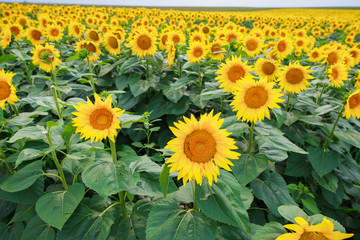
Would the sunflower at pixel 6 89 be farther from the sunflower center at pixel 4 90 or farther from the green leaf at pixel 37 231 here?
the green leaf at pixel 37 231

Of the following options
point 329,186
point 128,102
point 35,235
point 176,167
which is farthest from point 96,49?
point 329,186

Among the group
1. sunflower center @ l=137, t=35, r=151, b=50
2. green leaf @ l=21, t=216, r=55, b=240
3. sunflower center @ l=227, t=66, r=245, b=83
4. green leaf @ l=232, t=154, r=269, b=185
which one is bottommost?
green leaf @ l=21, t=216, r=55, b=240

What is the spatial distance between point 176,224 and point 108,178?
0.53m

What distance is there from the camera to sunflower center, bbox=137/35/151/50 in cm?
336

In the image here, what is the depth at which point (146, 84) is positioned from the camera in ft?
11.1

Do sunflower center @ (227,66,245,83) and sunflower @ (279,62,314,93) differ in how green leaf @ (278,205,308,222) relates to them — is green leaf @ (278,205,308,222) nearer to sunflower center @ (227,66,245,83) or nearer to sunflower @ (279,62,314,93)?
sunflower center @ (227,66,245,83)

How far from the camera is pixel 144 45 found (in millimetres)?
3359

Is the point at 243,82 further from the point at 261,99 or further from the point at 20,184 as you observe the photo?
the point at 20,184

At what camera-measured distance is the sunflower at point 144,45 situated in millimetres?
3367

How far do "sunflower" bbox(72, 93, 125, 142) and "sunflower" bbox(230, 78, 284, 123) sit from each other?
100 cm

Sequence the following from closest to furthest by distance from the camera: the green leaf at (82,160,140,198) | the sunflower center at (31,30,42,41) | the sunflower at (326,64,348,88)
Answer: the green leaf at (82,160,140,198) < the sunflower at (326,64,348,88) < the sunflower center at (31,30,42,41)

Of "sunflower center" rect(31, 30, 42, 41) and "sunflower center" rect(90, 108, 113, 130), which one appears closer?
"sunflower center" rect(90, 108, 113, 130)

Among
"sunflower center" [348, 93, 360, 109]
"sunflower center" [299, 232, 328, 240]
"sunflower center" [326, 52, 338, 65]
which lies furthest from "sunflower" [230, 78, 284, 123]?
"sunflower center" [326, 52, 338, 65]

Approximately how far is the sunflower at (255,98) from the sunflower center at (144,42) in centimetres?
193
